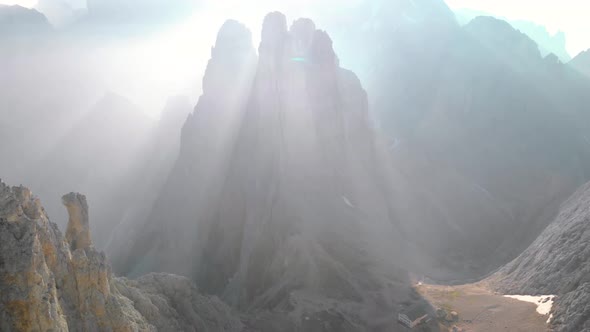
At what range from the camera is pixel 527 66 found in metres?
174

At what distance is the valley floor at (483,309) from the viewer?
53656 millimetres

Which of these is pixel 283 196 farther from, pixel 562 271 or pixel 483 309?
pixel 562 271

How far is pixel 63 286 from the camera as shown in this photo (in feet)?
94.2

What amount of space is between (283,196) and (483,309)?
135 feet

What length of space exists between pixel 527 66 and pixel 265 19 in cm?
12557

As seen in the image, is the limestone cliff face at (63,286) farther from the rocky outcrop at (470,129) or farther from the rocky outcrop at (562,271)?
the rocky outcrop at (470,129)

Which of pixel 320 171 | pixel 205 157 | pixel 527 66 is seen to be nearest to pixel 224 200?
pixel 205 157

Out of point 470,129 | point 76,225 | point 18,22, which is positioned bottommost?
point 76,225

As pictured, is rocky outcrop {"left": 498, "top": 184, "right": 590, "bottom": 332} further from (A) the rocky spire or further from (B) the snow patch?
(A) the rocky spire

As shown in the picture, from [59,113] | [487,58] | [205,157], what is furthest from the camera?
[487,58]

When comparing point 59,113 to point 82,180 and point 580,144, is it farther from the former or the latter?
point 580,144

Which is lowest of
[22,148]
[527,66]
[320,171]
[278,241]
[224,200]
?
[278,241]

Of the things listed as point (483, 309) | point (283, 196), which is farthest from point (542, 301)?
point (283, 196)

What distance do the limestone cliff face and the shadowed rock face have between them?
76.2ft
